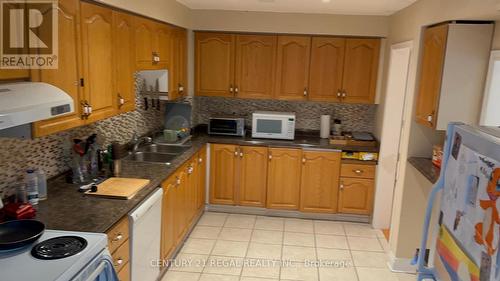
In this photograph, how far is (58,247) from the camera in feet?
5.83

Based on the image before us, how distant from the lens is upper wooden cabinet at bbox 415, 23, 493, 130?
104 inches

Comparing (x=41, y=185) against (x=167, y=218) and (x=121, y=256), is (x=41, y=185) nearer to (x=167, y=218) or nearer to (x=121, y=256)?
(x=121, y=256)

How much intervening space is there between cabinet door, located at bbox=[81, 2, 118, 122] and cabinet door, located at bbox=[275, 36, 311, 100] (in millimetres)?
2295

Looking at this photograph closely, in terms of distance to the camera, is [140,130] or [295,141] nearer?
[140,130]

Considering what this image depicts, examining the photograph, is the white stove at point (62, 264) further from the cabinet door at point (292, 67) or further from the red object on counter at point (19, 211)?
the cabinet door at point (292, 67)

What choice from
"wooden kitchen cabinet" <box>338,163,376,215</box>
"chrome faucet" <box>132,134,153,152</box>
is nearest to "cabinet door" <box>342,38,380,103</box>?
"wooden kitchen cabinet" <box>338,163,376,215</box>

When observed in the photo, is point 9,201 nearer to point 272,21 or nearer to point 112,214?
point 112,214

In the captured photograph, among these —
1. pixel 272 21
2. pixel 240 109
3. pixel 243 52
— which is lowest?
pixel 240 109

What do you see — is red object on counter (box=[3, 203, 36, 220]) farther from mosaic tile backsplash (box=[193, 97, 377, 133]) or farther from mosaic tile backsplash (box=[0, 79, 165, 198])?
mosaic tile backsplash (box=[193, 97, 377, 133])

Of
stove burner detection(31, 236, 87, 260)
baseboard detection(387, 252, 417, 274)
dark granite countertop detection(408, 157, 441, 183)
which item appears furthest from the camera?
baseboard detection(387, 252, 417, 274)

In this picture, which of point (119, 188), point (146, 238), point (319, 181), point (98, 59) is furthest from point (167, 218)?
point (319, 181)

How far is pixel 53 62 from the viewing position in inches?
81.0

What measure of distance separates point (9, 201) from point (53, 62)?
2.84ft

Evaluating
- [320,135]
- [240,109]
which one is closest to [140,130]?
[240,109]
